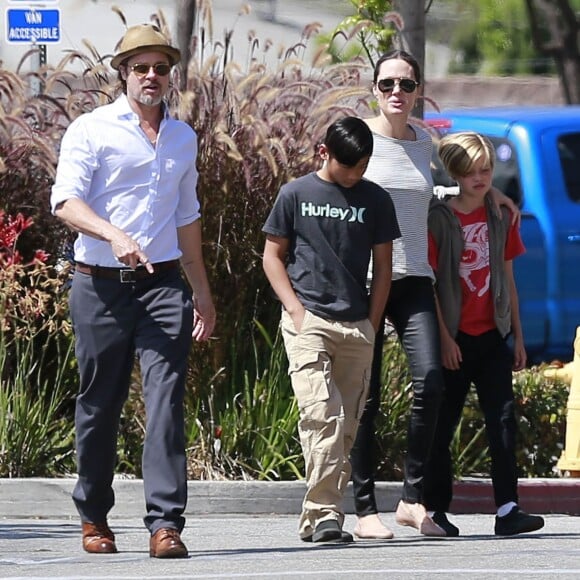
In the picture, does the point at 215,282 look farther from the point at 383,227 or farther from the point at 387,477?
the point at 383,227

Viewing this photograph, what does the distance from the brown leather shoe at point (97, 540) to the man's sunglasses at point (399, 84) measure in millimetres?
2108

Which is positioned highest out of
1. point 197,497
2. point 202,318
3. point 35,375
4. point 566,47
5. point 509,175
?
point 566,47

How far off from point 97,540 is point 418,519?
4.50 feet

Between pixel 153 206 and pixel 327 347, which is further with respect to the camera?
pixel 327 347

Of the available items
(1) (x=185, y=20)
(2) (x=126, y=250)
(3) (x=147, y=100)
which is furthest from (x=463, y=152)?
(1) (x=185, y=20)

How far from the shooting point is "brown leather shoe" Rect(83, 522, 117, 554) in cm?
677

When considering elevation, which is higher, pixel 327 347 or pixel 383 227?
pixel 383 227

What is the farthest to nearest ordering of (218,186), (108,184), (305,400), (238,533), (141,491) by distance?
(218,186) < (141,491) < (238,533) < (305,400) < (108,184)

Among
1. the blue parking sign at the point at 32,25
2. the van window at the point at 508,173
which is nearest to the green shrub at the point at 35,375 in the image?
the blue parking sign at the point at 32,25

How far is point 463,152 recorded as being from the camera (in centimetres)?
743

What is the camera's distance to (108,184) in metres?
6.57

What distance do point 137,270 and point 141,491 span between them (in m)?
1.99

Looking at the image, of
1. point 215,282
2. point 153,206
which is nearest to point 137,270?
point 153,206

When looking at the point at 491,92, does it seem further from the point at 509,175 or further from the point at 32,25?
the point at 32,25
